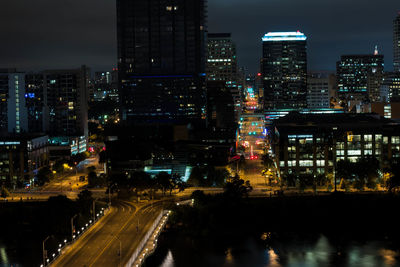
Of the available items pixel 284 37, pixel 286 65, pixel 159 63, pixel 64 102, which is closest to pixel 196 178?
pixel 159 63

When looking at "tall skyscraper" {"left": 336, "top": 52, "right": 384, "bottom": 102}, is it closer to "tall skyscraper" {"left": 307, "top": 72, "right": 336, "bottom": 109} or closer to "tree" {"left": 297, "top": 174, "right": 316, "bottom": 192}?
"tall skyscraper" {"left": 307, "top": 72, "right": 336, "bottom": 109}

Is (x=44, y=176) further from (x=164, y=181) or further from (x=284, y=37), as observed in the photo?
(x=284, y=37)

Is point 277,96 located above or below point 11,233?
above

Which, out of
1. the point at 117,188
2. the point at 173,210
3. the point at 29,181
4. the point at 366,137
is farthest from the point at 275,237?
the point at 29,181

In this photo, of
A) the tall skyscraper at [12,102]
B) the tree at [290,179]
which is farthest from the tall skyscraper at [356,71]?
the tree at [290,179]

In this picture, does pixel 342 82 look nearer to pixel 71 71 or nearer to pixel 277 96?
pixel 277 96

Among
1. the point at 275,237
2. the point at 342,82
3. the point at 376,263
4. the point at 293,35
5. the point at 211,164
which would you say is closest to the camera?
the point at 376,263
